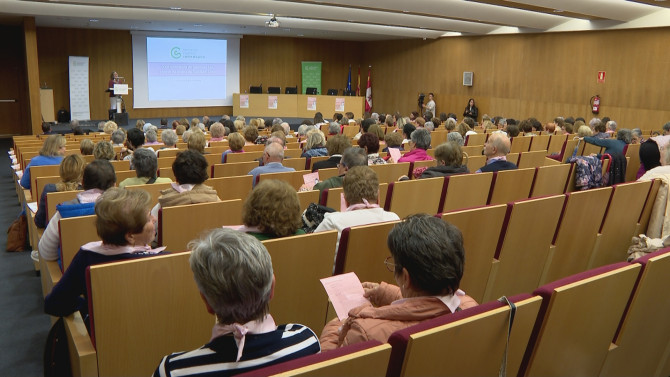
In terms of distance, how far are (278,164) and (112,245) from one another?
8.69 feet

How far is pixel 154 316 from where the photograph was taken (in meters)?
2.22

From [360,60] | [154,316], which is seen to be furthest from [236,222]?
[360,60]

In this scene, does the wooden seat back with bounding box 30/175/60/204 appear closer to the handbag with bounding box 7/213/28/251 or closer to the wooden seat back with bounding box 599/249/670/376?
the handbag with bounding box 7/213/28/251

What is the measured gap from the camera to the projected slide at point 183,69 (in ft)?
58.1

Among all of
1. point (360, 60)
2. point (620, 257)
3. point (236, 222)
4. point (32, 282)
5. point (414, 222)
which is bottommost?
point (32, 282)

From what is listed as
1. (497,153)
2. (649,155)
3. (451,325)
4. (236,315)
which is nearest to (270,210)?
(236,315)

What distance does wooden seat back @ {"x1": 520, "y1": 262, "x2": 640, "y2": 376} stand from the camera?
186cm

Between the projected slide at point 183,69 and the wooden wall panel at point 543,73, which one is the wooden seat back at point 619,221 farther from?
the projected slide at point 183,69

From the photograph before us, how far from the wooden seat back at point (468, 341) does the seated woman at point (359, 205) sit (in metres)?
1.24

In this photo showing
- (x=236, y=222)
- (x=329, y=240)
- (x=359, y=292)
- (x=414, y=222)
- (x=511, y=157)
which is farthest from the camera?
(x=511, y=157)

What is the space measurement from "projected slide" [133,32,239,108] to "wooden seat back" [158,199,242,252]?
15.9m

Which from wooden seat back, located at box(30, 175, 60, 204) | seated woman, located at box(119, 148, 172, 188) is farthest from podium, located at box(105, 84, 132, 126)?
seated woman, located at box(119, 148, 172, 188)

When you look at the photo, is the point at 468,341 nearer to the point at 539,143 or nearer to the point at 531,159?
the point at 531,159

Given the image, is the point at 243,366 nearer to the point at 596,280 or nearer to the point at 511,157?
the point at 596,280
